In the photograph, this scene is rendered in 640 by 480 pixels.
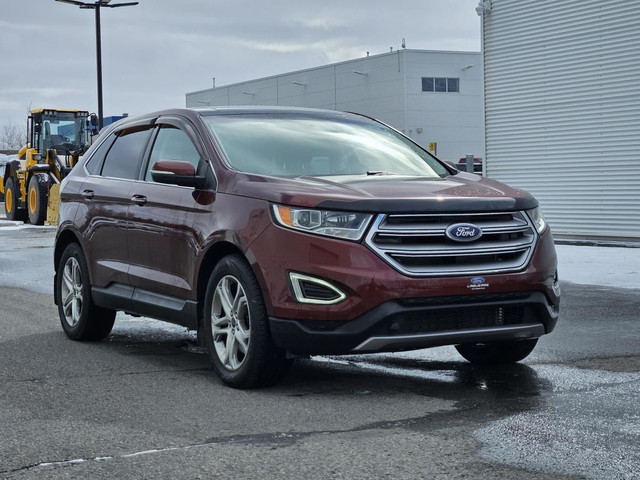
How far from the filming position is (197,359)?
7652mm

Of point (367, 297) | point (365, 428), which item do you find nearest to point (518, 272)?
point (367, 297)

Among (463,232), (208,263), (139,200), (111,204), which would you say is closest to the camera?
(463,232)

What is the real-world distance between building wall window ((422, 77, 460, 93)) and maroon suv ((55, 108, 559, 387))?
5513 centimetres

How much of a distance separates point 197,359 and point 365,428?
2556mm

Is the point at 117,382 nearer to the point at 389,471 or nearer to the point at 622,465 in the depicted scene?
the point at 389,471

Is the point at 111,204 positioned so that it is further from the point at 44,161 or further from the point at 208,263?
the point at 44,161

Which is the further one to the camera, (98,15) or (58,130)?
(98,15)

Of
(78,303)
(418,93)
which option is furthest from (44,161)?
(418,93)

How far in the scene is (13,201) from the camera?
1287 inches

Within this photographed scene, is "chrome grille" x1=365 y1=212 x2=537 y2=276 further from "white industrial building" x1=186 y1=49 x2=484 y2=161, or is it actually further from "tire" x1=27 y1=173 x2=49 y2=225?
"white industrial building" x1=186 y1=49 x2=484 y2=161

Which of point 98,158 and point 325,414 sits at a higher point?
point 98,158

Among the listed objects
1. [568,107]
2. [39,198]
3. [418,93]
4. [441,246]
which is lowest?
[441,246]

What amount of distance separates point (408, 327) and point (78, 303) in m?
3.50

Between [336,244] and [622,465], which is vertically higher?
[336,244]
